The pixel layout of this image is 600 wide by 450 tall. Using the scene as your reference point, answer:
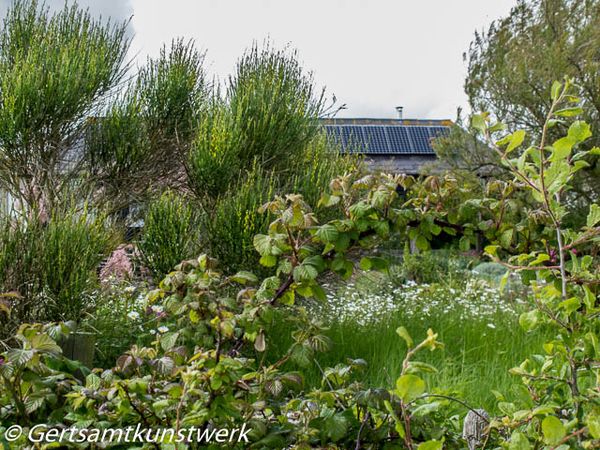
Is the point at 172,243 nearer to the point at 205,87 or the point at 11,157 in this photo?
the point at 11,157

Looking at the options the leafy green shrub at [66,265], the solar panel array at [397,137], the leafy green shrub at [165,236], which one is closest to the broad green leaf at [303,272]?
the leafy green shrub at [66,265]

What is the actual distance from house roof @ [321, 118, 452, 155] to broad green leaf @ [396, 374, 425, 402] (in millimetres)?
15933

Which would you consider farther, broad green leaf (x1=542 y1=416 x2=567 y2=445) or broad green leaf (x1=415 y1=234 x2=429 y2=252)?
broad green leaf (x1=415 y1=234 x2=429 y2=252)

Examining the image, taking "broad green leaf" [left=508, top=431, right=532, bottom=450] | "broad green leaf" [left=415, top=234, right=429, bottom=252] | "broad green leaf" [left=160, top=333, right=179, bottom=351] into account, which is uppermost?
"broad green leaf" [left=415, top=234, right=429, bottom=252]

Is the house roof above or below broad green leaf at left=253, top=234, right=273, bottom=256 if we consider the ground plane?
above

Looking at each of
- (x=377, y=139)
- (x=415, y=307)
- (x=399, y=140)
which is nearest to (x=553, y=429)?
(x=415, y=307)

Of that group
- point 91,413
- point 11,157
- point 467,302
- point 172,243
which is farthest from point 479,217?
point 11,157

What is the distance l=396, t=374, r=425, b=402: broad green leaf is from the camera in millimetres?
1148

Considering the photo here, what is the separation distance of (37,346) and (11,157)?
423cm

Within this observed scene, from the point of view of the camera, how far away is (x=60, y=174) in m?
5.67

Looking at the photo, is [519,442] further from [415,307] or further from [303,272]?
[415,307]

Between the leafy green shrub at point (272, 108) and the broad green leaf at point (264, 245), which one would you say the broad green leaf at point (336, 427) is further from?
the leafy green shrub at point (272, 108)
